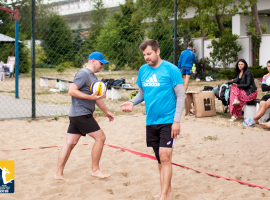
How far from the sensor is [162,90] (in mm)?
2947

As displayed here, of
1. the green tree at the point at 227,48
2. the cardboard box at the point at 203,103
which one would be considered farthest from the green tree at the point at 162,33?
the green tree at the point at 227,48

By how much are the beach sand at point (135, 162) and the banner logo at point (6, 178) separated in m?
0.08

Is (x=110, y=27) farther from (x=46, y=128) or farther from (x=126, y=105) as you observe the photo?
(x=126, y=105)

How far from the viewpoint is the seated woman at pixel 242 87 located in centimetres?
705

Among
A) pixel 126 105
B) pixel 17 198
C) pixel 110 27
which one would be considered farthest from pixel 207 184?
pixel 110 27

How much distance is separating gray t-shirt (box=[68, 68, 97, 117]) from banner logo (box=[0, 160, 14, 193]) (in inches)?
37.6

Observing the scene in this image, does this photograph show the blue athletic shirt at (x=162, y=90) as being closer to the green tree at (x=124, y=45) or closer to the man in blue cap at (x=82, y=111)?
the man in blue cap at (x=82, y=111)

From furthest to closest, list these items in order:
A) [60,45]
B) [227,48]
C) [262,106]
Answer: [60,45] → [227,48] → [262,106]

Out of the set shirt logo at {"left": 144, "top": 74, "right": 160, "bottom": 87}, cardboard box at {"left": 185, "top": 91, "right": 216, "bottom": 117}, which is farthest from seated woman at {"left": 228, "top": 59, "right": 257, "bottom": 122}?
shirt logo at {"left": 144, "top": 74, "right": 160, "bottom": 87}

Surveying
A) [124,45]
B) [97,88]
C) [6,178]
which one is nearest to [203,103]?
[97,88]

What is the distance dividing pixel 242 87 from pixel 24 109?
17.9ft

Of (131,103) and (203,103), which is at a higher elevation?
(131,103)

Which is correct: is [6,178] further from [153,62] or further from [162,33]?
[162,33]

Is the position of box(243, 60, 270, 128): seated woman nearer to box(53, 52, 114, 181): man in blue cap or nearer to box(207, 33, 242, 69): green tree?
box(53, 52, 114, 181): man in blue cap
